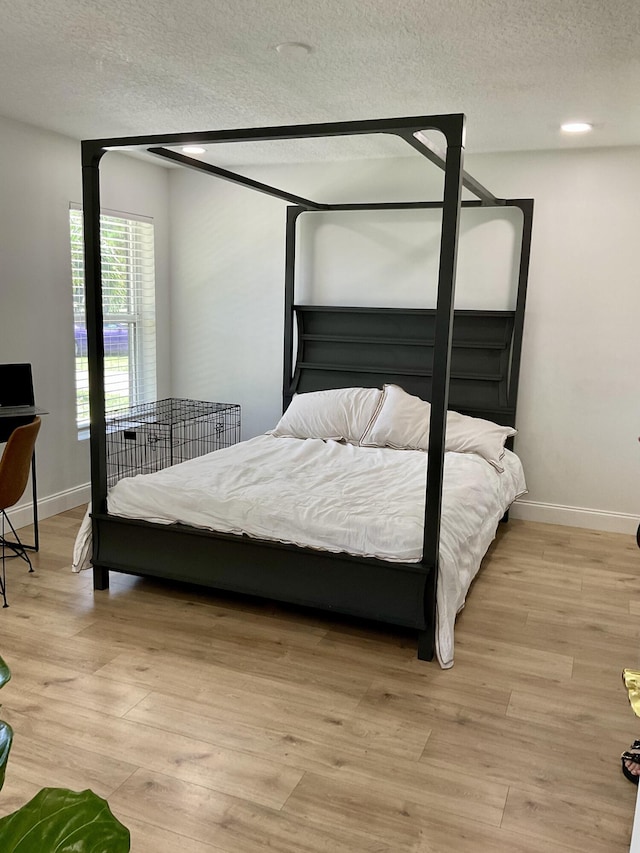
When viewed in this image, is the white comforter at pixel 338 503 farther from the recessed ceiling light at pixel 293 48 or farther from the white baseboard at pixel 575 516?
the recessed ceiling light at pixel 293 48

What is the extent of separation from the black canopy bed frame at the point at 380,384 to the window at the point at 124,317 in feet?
4.44

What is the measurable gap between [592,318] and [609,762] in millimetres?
3000

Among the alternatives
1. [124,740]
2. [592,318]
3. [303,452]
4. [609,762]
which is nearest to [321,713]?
[124,740]

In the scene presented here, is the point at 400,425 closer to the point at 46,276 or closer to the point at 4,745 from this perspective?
the point at 46,276

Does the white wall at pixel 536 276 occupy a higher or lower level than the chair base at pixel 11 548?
higher

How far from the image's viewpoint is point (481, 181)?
4.71 m

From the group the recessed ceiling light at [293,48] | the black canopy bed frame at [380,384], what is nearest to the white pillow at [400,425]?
the black canopy bed frame at [380,384]

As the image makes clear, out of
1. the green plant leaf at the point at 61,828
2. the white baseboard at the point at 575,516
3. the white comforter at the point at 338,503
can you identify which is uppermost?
the green plant leaf at the point at 61,828

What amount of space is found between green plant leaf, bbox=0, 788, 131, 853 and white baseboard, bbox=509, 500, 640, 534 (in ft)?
14.4

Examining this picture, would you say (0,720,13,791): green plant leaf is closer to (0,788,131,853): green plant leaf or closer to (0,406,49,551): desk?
(0,788,131,853): green plant leaf

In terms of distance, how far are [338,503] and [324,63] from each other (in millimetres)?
1903

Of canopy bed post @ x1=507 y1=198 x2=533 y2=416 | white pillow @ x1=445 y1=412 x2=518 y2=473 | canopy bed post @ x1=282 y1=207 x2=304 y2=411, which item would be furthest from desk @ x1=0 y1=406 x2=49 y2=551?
canopy bed post @ x1=507 y1=198 x2=533 y2=416

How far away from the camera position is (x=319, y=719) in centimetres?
252

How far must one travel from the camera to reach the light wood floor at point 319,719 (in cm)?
203
